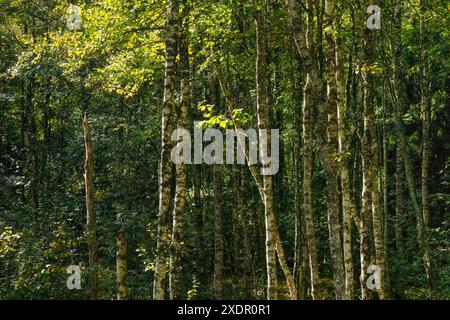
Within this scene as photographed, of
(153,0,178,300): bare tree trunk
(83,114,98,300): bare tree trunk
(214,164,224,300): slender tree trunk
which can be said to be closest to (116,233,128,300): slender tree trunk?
(153,0,178,300): bare tree trunk

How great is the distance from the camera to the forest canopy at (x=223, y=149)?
30.0 ft

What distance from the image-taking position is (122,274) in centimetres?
930

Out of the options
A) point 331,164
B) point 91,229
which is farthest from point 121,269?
point 331,164

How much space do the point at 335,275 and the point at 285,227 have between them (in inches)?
488

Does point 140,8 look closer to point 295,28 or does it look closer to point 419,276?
point 295,28

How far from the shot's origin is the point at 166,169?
29.9 feet

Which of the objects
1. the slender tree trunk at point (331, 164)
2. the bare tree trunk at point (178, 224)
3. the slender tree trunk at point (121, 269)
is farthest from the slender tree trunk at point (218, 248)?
the slender tree trunk at point (331, 164)

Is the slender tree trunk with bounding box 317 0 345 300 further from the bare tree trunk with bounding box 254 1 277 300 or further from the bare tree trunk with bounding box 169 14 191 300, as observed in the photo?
the bare tree trunk with bounding box 169 14 191 300

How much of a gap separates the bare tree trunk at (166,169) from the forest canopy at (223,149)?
25 mm

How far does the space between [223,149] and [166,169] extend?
883 cm

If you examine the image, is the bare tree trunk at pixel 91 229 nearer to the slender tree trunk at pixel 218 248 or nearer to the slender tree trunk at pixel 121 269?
the slender tree trunk at pixel 121 269

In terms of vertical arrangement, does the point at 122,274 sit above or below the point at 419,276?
above

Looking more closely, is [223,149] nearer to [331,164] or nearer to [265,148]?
[265,148]

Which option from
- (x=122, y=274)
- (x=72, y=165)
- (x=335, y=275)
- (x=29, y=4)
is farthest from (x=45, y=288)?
(x=29, y=4)
